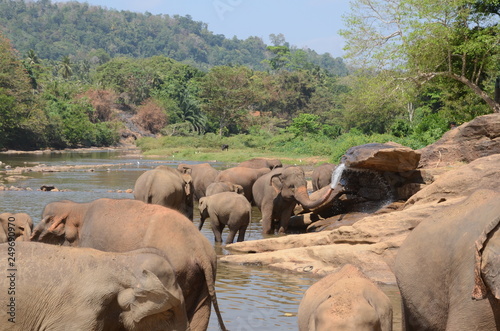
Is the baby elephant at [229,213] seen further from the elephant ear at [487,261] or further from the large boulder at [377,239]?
the elephant ear at [487,261]

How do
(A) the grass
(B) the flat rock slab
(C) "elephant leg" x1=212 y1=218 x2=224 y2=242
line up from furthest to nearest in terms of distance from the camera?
1. (A) the grass
2. (B) the flat rock slab
3. (C) "elephant leg" x1=212 y1=218 x2=224 y2=242

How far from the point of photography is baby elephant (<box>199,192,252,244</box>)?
1409 cm

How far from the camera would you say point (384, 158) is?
15.2 metres

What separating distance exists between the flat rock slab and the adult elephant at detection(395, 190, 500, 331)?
1010 cm

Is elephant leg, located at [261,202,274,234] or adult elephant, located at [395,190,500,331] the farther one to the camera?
elephant leg, located at [261,202,274,234]

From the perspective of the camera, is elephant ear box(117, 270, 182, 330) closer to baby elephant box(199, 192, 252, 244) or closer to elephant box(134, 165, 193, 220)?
elephant box(134, 165, 193, 220)

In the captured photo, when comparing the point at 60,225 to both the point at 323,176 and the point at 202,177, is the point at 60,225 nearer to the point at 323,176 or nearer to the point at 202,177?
the point at 202,177

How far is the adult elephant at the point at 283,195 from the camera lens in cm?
1561

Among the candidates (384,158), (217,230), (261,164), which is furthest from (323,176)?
(217,230)

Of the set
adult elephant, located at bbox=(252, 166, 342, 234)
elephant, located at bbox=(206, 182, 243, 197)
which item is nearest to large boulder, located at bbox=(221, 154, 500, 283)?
adult elephant, located at bbox=(252, 166, 342, 234)

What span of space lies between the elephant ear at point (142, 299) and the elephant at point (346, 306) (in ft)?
3.64

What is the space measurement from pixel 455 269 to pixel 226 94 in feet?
253

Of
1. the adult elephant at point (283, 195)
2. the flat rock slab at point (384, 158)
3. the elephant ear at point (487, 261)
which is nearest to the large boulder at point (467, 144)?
the flat rock slab at point (384, 158)

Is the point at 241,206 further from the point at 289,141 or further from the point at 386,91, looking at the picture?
the point at 289,141
